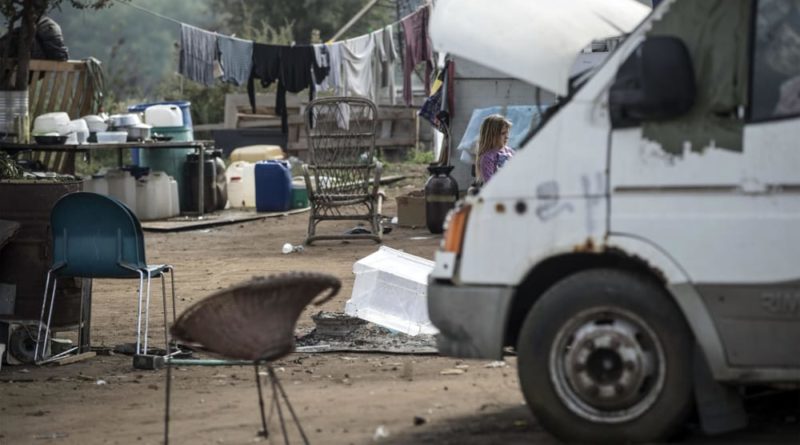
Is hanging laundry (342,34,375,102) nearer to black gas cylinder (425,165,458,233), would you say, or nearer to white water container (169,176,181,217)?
white water container (169,176,181,217)

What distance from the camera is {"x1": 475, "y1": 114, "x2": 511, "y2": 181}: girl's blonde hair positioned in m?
12.8

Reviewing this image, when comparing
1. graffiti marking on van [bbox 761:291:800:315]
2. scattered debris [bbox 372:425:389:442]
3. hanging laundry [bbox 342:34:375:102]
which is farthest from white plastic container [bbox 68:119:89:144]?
graffiti marking on van [bbox 761:291:800:315]

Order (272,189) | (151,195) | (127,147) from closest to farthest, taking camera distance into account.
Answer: (127,147), (151,195), (272,189)

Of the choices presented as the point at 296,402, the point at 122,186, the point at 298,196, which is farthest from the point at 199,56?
the point at 296,402

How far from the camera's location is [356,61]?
24.5 meters

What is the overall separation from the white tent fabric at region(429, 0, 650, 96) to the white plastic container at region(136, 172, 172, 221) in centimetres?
1311

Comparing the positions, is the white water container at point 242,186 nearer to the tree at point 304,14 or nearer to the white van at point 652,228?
the white van at point 652,228

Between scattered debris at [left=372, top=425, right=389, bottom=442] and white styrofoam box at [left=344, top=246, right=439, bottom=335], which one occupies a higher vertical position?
white styrofoam box at [left=344, top=246, right=439, bottom=335]

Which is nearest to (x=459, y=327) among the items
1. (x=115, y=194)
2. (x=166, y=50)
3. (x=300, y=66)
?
(x=115, y=194)

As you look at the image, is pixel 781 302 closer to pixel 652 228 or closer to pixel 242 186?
pixel 652 228

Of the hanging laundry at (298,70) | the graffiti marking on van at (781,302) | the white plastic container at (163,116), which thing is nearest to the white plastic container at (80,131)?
the white plastic container at (163,116)

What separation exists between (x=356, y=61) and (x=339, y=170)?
26.4ft

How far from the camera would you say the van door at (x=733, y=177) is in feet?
21.0

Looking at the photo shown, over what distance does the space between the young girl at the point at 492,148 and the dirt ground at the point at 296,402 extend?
2001 mm
